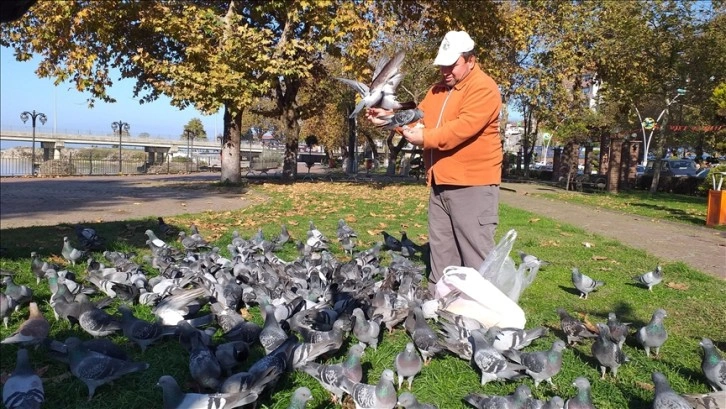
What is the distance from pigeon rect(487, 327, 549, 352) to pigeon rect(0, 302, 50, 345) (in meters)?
3.36

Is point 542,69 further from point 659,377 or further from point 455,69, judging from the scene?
point 659,377

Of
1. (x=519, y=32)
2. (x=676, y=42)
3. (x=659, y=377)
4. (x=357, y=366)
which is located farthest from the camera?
(x=676, y=42)

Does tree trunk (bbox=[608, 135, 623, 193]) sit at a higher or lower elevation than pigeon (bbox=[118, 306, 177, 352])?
higher

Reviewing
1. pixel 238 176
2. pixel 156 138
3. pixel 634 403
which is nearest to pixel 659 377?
pixel 634 403

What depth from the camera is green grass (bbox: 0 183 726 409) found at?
3461 millimetres

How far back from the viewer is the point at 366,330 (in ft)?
13.4

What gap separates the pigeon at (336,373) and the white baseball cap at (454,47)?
271cm

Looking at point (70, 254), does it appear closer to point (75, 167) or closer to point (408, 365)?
point (408, 365)

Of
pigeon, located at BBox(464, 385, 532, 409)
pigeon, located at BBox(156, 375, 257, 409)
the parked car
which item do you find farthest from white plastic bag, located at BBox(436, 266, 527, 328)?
the parked car

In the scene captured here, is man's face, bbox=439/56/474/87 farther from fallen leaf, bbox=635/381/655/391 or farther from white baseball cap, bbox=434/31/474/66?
fallen leaf, bbox=635/381/655/391

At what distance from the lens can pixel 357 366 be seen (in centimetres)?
343

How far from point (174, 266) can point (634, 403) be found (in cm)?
466

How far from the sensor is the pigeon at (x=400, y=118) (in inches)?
180

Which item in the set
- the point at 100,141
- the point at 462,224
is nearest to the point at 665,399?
the point at 462,224
